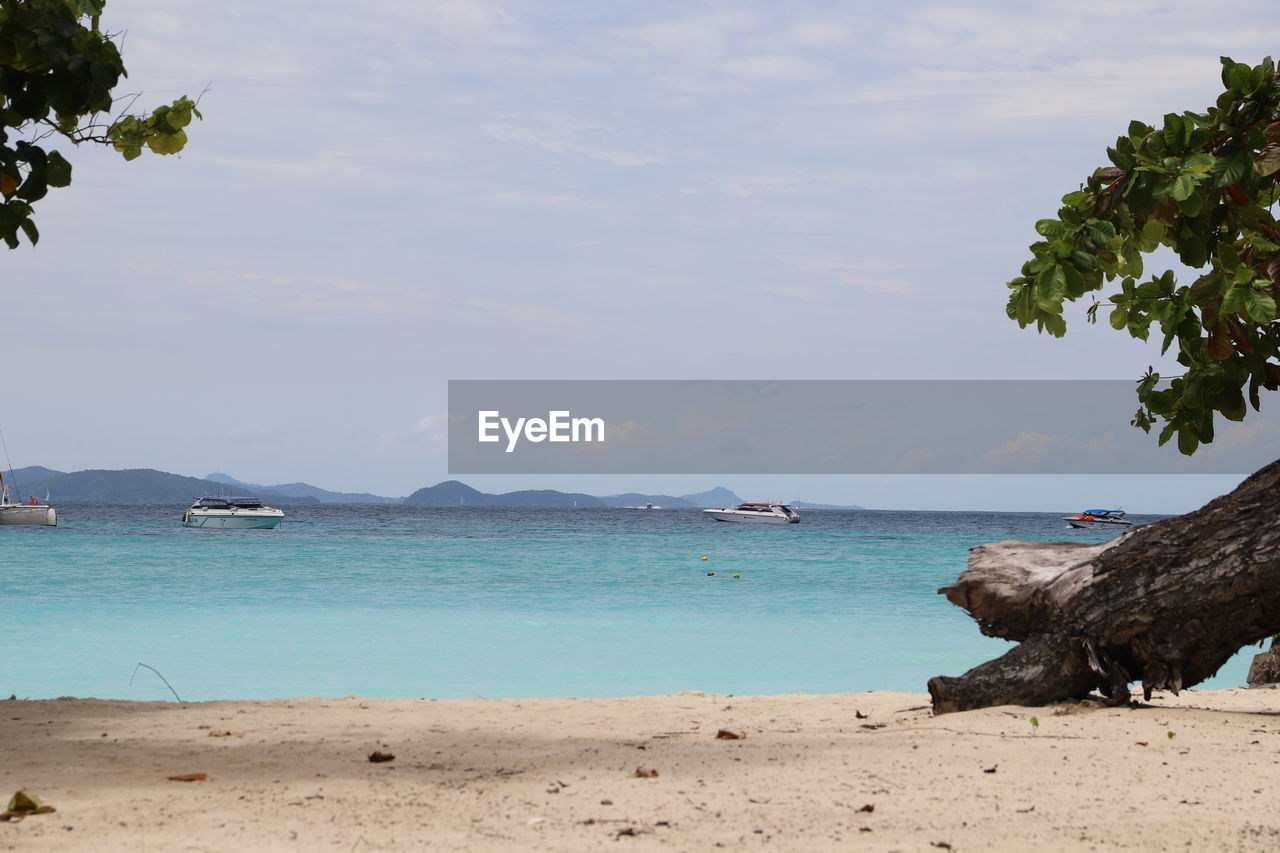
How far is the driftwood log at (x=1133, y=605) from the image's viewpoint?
6141 mm

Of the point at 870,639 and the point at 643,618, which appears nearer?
the point at 870,639

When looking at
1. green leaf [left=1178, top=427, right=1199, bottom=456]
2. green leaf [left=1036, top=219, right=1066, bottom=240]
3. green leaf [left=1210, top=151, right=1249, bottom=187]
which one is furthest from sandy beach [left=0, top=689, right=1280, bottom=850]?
green leaf [left=1210, top=151, right=1249, bottom=187]

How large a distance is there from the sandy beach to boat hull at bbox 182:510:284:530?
46417 mm

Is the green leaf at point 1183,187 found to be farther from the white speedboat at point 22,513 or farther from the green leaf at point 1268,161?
the white speedboat at point 22,513

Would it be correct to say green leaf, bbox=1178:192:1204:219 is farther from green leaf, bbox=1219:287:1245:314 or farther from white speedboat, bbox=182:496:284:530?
white speedboat, bbox=182:496:284:530

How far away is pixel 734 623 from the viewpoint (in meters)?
18.5

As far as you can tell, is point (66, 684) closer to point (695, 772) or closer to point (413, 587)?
point (695, 772)

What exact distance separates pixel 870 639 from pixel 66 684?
1122 centimetres

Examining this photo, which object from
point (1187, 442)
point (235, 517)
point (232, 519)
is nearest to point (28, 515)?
point (232, 519)

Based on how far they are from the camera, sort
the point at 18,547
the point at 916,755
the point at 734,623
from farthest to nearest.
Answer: the point at 18,547, the point at 734,623, the point at 916,755

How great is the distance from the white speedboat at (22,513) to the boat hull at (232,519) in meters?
9.07

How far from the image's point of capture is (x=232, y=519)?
2002 inches

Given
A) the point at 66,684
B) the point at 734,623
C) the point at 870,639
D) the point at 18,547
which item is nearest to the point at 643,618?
the point at 734,623

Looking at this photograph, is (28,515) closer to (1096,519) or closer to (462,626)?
(462,626)
